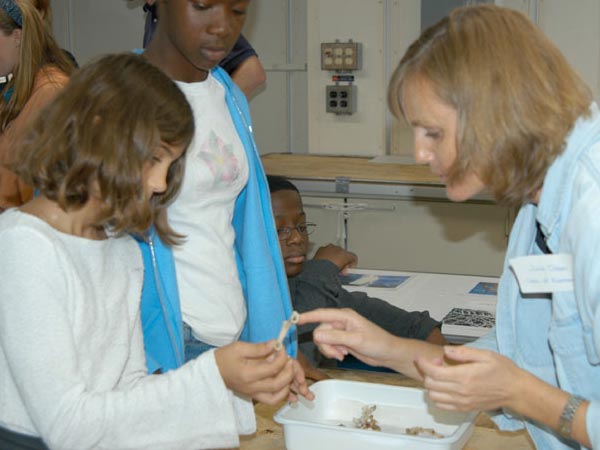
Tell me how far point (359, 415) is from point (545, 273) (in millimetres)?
504

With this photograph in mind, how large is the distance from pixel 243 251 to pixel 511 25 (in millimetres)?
901

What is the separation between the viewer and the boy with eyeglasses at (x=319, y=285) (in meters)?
2.50

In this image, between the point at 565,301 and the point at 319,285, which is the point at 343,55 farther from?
the point at 565,301

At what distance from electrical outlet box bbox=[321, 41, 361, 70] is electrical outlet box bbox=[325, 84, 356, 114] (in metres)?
0.11

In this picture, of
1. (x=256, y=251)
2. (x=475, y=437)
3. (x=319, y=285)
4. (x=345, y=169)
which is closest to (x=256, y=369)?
(x=475, y=437)

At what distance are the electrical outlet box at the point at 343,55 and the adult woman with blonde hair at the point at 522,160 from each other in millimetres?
3245

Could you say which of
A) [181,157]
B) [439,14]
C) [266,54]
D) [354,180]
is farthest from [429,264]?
[181,157]

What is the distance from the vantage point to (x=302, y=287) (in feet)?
8.29

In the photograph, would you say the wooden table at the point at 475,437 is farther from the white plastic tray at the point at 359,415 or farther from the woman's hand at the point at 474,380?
the woman's hand at the point at 474,380

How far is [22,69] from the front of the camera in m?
2.17

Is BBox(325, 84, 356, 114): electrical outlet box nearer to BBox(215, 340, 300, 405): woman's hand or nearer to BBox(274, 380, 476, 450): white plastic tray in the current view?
BBox(274, 380, 476, 450): white plastic tray

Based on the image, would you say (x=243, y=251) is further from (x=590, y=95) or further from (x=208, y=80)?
(x=590, y=95)

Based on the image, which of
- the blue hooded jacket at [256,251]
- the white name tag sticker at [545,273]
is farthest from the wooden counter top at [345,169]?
the white name tag sticker at [545,273]

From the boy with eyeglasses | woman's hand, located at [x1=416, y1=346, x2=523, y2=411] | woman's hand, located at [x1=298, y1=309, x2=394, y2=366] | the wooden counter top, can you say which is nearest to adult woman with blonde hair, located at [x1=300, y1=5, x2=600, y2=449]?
woman's hand, located at [x1=416, y1=346, x2=523, y2=411]
